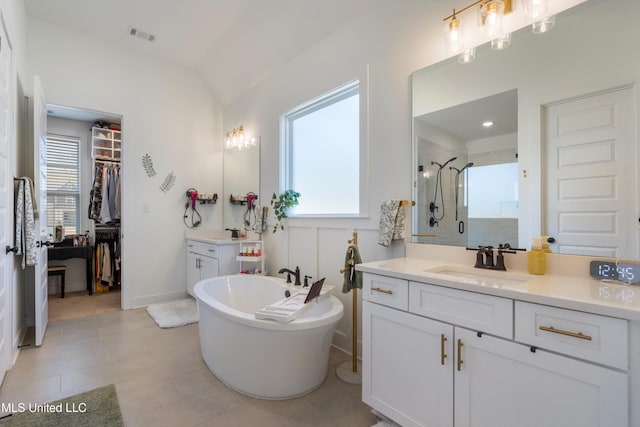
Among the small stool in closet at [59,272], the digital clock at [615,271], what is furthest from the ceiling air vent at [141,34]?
the digital clock at [615,271]

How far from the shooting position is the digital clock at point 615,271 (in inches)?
51.8

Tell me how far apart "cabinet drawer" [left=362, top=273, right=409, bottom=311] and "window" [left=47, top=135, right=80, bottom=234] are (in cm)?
534

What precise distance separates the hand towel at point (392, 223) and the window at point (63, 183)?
5266 millimetres

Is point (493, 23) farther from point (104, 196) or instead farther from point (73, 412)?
point (104, 196)

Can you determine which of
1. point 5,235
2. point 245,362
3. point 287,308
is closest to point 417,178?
point 287,308

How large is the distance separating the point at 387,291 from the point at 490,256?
2.12ft

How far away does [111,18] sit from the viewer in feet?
11.4

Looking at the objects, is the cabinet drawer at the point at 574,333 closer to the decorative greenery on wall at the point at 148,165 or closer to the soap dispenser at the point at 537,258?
the soap dispenser at the point at 537,258

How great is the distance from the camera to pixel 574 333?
109 cm

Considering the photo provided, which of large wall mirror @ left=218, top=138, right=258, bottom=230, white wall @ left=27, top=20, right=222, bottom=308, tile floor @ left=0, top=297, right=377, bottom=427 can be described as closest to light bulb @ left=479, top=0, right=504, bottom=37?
tile floor @ left=0, top=297, right=377, bottom=427

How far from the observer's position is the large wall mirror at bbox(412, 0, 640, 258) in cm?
141

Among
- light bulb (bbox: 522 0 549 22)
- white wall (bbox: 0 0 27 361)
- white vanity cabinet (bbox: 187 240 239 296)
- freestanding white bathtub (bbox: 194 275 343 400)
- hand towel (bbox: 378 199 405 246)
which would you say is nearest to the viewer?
light bulb (bbox: 522 0 549 22)

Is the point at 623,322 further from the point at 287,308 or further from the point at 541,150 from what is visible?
the point at 287,308

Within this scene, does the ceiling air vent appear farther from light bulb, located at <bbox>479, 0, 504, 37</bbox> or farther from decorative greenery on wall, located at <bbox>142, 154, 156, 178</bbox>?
light bulb, located at <bbox>479, 0, 504, 37</bbox>
